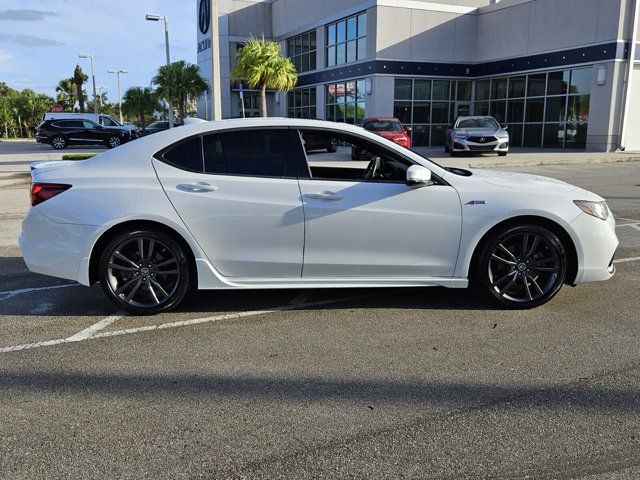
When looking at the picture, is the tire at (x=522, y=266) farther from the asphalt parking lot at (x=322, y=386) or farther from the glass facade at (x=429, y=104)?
the glass facade at (x=429, y=104)

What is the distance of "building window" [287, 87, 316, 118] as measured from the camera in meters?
39.3

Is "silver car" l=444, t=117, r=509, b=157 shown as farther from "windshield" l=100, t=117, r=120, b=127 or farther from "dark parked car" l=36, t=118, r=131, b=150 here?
"windshield" l=100, t=117, r=120, b=127

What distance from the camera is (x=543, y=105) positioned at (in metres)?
29.2

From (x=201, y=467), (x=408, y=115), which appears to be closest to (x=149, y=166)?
(x=201, y=467)

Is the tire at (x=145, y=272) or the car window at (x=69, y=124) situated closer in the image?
the tire at (x=145, y=272)

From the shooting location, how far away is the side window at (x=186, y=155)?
4746 millimetres

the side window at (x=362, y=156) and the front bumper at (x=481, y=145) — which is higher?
the side window at (x=362, y=156)

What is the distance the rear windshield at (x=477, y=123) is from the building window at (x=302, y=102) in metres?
16.6

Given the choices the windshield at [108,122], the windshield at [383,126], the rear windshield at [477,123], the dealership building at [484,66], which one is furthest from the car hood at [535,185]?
the windshield at [108,122]

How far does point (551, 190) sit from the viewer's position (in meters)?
4.93

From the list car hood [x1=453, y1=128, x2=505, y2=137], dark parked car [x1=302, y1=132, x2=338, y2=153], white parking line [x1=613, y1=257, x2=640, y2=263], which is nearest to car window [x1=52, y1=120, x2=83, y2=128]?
car hood [x1=453, y1=128, x2=505, y2=137]

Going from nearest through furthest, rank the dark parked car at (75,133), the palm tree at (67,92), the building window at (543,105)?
the building window at (543,105) → the dark parked car at (75,133) → the palm tree at (67,92)

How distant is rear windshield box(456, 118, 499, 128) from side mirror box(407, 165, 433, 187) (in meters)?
19.9

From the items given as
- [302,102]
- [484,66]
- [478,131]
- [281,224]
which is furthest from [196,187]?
[302,102]
